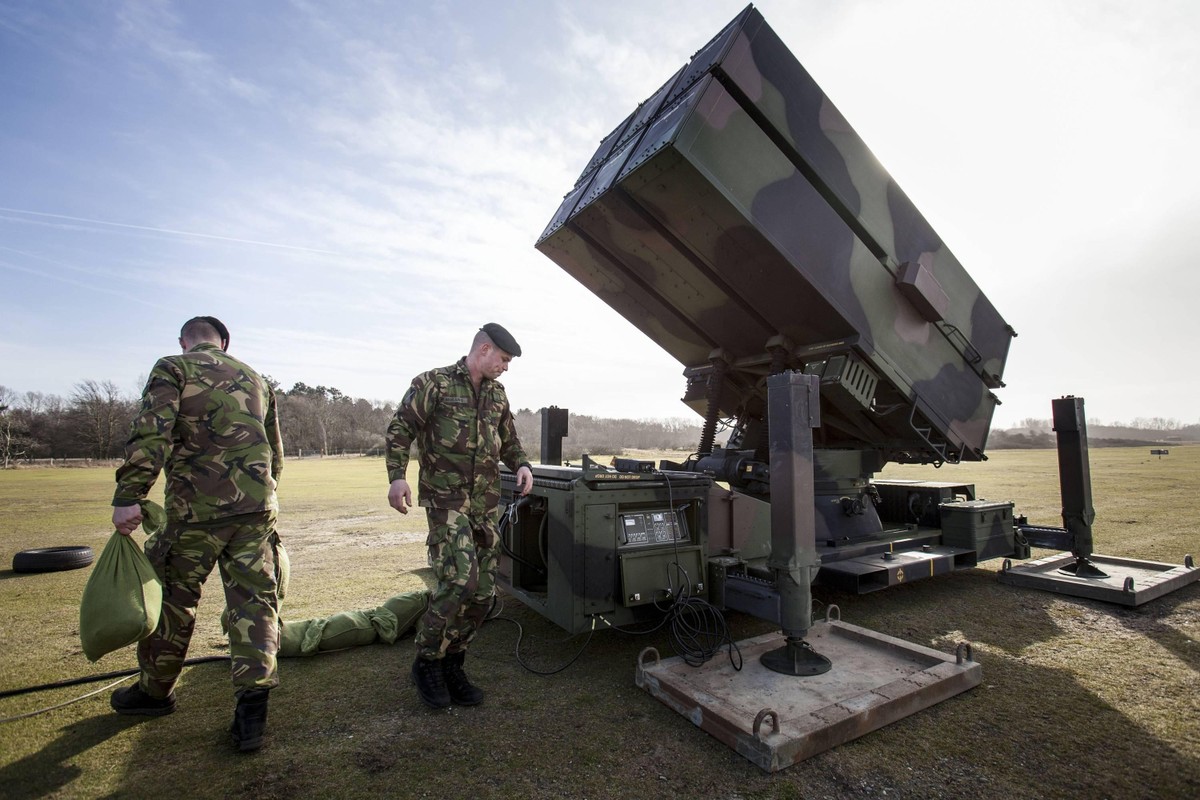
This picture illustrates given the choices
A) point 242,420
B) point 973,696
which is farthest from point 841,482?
point 242,420

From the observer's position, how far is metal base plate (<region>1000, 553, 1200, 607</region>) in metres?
4.99

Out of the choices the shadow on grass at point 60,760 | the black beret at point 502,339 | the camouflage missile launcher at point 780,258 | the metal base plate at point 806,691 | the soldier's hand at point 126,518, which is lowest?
the shadow on grass at point 60,760

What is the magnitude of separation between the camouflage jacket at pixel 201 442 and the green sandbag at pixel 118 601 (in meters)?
0.24

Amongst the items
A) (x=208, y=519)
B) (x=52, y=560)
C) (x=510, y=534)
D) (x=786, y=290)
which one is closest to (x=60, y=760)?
(x=208, y=519)

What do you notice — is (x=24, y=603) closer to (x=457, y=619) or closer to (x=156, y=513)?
(x=156, y=513)

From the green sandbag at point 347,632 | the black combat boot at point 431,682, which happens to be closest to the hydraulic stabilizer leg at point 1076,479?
the black combat boot at point 431,682

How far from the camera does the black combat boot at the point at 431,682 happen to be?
3.11m

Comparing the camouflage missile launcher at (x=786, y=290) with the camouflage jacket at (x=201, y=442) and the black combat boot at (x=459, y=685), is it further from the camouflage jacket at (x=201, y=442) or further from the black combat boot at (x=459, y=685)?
the camouflage jacket at (x=201, y=442)

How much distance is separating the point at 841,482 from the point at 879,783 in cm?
310

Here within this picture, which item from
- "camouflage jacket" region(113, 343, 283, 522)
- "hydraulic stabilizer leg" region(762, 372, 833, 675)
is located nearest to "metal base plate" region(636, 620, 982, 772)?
"hydraulic stabilizer leg" region(762, 372, 833, 675)

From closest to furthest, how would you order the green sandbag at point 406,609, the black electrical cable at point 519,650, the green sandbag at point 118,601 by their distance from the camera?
1. the green sandbag at point 118,601
2. the black electrical cable at point 519,650
3. the green sandbag at point 406,609

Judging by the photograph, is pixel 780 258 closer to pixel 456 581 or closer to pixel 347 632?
pixel 456 581

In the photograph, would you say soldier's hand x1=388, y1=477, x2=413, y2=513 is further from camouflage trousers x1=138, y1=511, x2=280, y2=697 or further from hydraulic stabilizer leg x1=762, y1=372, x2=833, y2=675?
hydraulic stabilizer leg x1=762, y1=372, x2=833, y2=675

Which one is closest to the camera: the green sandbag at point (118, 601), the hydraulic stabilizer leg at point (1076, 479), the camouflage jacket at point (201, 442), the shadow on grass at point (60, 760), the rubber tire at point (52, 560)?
the shadow on grass at point (60, 760)
